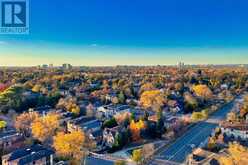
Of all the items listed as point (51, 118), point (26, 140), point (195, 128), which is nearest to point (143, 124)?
point (195, 128)

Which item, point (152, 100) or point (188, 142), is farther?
point (152, 100)

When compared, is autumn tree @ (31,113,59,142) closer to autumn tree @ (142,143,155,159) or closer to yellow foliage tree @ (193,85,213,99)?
autumn tree @ (142,143,155,159)

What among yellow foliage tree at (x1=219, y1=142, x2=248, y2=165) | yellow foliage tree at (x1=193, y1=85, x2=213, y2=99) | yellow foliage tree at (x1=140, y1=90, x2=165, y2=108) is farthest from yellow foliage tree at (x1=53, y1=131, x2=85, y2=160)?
yellow foliage tree at (x1=193, y1=85, x2=213, y2=99)

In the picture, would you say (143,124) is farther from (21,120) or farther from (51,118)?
(21,120)

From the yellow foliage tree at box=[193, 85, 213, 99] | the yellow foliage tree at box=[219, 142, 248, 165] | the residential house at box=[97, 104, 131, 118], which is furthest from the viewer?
the yellow foliage tree at box=[193, 85, 213, 99]

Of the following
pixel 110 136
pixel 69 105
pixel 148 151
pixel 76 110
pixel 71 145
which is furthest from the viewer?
pixel 69 105

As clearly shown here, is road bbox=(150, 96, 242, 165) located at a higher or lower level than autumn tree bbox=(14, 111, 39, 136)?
lower

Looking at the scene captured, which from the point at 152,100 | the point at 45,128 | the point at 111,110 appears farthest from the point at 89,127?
the point at 152,100

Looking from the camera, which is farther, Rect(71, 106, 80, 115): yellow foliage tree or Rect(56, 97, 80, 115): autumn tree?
Rect(56, 97, 80, 115): autumn tree

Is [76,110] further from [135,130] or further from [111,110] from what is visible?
[135,130]
